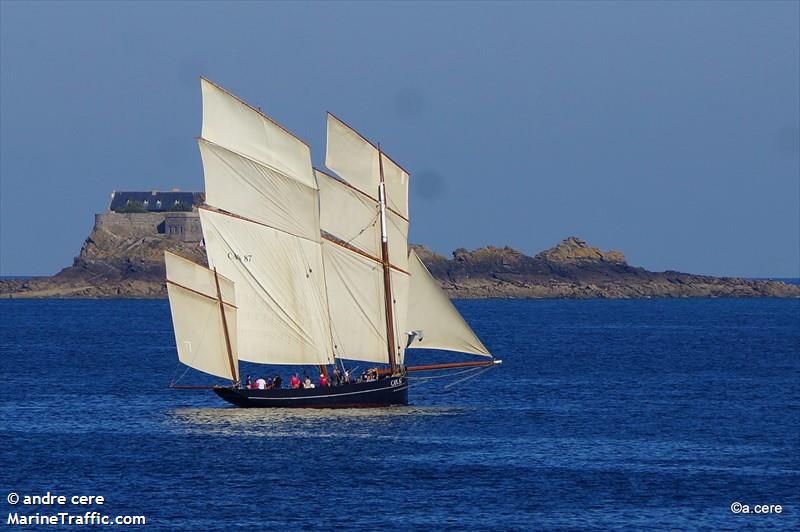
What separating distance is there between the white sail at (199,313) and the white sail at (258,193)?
3663 mm

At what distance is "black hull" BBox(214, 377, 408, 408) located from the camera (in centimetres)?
6781

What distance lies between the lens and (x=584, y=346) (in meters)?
123

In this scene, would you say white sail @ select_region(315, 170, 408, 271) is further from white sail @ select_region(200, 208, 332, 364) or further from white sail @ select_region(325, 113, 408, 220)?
white sail @ select_region(200, 208, 332, 364)

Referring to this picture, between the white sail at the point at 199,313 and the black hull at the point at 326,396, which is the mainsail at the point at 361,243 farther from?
the white sail at the point at 199,313

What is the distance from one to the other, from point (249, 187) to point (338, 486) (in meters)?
23.7

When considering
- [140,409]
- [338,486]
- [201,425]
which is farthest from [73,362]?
[338,486]

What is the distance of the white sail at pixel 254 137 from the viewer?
228 ft

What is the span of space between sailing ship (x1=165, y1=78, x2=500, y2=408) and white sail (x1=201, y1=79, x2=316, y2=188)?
46 mm

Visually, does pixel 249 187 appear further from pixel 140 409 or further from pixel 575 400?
pixel 575 400

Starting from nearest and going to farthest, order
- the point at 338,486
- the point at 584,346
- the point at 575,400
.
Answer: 1. the point at 338,486
2. the point at 575,400
3. the point at 584,346

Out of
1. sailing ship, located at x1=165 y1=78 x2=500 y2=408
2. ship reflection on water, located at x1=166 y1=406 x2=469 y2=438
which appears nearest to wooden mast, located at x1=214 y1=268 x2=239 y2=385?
sailing ship, located at x1=165 y1=78 x2=500 y2=408

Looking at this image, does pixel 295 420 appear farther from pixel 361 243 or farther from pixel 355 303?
pixel 361 243

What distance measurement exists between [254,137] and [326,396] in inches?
490

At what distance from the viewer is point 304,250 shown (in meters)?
69.8
